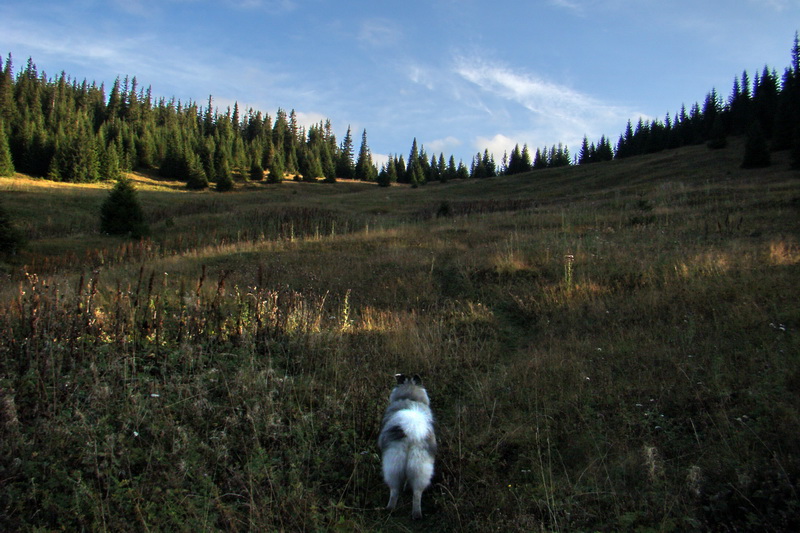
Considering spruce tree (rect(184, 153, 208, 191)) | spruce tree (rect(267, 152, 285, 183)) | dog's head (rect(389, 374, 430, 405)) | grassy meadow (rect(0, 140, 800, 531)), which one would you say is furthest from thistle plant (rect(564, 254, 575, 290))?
spruce tree (rect(267, 152, 285, 183))

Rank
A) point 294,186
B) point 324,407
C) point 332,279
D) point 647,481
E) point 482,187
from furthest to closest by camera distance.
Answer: point 294,186, point 482,187, point 332,279, point 324,407, point 647,481

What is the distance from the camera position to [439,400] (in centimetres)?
459

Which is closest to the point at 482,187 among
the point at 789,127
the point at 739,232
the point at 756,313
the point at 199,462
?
the point at 789,127

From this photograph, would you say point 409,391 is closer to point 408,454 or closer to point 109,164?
point 408,454

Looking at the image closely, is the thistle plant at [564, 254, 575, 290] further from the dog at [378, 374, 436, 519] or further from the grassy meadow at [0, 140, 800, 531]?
the dog at [378, 374, 436, 519]

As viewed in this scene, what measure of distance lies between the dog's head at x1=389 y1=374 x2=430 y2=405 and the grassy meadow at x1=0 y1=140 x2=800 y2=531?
0.42m

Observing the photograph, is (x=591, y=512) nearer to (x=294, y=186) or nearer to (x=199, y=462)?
(x=199, y=462)

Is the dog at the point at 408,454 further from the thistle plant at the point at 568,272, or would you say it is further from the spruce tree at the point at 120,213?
the spruce tree at the point at 120,213

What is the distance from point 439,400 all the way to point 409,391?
3.41 ft

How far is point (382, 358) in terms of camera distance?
530cm

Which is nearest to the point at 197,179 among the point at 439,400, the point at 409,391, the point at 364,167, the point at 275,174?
the point at 275,174

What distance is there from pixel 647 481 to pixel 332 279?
24.8ft

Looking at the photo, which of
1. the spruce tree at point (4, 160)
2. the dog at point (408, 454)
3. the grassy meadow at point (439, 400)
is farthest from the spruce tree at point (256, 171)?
the dog at point (408, 454)

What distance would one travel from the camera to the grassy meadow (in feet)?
8.82
